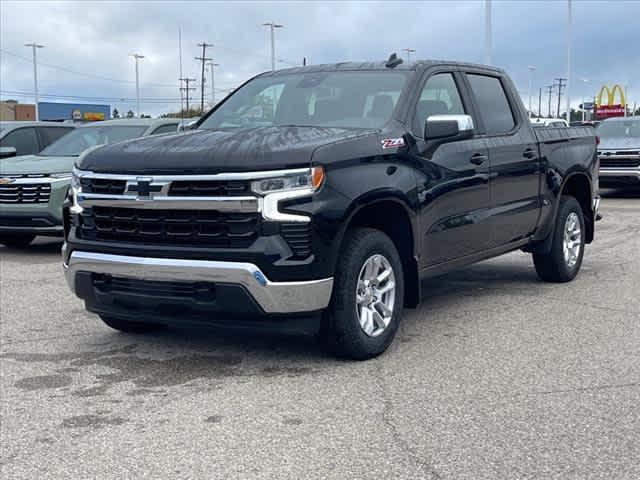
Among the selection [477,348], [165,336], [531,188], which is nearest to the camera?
[477,348]

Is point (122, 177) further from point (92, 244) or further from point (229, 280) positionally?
point (229, 280)

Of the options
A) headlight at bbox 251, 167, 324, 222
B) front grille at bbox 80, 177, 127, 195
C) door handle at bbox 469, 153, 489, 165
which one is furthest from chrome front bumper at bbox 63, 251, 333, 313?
door handle at bbox 469, 153, 489, 165

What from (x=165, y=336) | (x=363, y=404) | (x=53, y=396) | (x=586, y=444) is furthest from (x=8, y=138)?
(x=586, y=444)

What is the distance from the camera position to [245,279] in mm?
5023

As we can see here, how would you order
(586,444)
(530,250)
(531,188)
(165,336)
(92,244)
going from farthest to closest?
(530,250)
(531,188)
(165,336)
(92,244)
(586,444)

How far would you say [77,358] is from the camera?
5859 mm

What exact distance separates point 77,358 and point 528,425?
9.81 feet

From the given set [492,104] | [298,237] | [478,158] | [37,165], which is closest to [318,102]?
[478,158]

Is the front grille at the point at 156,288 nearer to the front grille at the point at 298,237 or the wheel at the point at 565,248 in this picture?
the front grille at the point at 298,237

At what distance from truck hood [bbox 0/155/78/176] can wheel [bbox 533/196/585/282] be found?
5.94 meters

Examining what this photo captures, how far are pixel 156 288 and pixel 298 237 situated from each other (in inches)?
36.6

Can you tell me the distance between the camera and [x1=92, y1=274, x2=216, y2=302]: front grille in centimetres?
516

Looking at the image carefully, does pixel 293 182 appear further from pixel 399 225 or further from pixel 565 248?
pixel 565 248

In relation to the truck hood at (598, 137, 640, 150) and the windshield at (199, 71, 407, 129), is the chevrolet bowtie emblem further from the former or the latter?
the truck hood at (598, 137, 640, 150)
